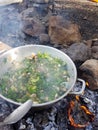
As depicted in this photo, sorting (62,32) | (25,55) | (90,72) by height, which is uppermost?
(25,55)

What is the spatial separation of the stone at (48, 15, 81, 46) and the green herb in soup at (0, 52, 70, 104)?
1.11 metres

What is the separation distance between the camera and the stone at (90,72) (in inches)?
163

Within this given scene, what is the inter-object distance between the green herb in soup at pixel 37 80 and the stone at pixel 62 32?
111 centimetres

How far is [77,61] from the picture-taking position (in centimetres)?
451

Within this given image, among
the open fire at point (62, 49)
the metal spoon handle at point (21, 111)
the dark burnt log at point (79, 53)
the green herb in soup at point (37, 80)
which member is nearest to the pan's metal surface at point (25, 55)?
the green herb in soup at point (37, 80)

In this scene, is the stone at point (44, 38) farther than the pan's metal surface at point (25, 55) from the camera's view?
Yes

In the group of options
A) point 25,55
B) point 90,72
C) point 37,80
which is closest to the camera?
point 37,80

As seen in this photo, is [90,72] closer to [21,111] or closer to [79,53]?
[79,53]

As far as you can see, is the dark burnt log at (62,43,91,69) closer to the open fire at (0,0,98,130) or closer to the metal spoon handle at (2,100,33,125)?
the open fire at (0,0,98,130)

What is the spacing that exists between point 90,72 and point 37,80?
1.11 metres

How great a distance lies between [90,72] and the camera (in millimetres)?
4172

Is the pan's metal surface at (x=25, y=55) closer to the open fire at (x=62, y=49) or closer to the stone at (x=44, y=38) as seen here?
the open fire at (x=62, y=49)

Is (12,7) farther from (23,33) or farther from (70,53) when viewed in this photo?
(70,53)

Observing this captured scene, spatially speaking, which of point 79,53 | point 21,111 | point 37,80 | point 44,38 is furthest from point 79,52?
point 21,111
